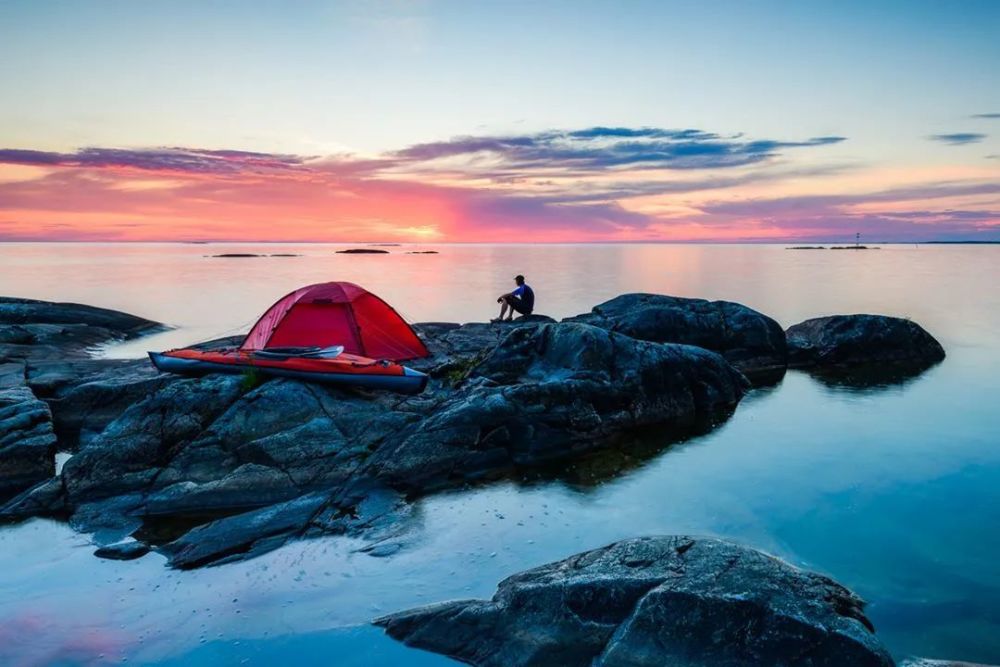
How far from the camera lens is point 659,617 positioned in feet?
24.3

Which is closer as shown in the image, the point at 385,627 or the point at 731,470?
the point at 385,627

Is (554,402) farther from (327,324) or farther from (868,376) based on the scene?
(868,376)

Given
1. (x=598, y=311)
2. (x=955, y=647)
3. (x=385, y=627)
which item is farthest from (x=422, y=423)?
(x=598, y=311)

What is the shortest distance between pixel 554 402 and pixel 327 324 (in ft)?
27.6

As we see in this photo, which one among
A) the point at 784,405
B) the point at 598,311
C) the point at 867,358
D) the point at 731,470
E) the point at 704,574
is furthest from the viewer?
the point at 598,311

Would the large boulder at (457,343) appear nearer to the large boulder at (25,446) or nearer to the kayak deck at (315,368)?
the kayak deck at (315,368)

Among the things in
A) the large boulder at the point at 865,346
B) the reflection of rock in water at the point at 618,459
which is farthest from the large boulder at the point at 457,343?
the large boulder at the point at 865,346

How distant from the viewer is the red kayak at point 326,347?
16.6 metres

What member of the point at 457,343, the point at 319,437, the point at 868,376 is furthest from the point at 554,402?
the point at 868,376

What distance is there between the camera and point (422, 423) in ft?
48.7

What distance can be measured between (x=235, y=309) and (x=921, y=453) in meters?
44.4

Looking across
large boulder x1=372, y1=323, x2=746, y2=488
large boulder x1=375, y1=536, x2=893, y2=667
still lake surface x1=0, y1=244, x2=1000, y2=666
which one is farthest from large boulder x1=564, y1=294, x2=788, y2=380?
large boulder x1=375, y1=536, x2=893, y2=667

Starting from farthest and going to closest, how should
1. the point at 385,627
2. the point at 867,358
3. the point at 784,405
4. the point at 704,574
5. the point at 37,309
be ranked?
the point at 37,309 → the point at 867,358 → the point at 784,405 → the point at 385,627 → the point at 704,574

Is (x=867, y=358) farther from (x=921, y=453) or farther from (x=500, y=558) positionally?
(x=500, y=558)
